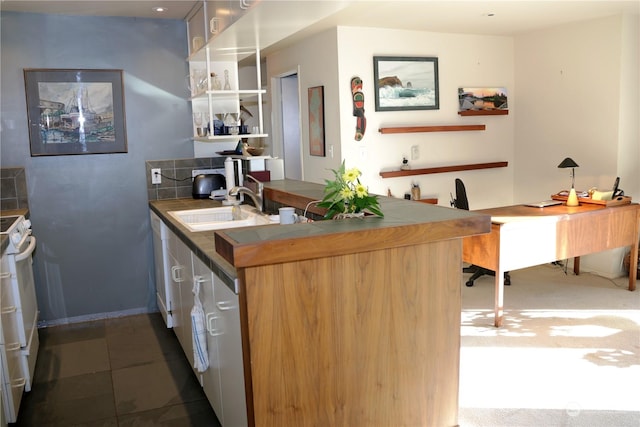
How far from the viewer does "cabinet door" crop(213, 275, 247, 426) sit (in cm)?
213

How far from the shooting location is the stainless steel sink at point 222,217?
11.4 feet

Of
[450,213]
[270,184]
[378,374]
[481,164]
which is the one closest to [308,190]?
[270,184]

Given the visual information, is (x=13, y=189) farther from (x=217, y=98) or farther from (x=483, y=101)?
(x=483, y=101)

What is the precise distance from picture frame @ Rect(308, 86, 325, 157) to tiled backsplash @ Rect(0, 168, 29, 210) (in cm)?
283

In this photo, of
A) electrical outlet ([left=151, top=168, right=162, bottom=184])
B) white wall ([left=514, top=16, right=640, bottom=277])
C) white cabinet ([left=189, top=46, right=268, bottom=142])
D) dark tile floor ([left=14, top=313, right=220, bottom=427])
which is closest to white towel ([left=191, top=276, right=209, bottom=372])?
dark tile floor ([left=14, top=313, right=220, bottom=427])

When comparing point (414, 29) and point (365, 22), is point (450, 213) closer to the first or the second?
point (365, 22)

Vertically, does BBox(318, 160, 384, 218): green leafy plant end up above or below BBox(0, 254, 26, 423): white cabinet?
above

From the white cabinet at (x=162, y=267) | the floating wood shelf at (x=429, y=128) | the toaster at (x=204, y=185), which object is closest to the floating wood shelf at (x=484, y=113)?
the floating wood shelf at (x=429, y=128)

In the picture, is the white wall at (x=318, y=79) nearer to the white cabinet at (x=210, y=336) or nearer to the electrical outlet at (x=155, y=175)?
the electrical outlet at (x=155, y=175)

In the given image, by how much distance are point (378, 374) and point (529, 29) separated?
4781 mm

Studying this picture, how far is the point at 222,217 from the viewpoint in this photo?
4.02 m

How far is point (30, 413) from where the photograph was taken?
2.99 metres

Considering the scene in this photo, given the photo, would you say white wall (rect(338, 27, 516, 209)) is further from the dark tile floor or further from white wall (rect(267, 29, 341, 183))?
the dark tile floor

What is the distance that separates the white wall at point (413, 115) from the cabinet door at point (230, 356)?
339cm
